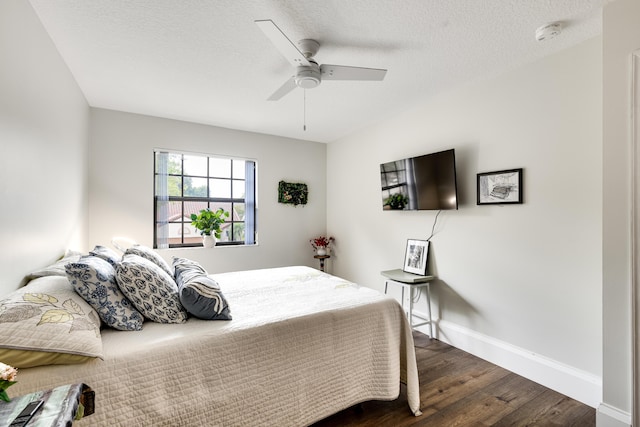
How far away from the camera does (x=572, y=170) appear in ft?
7.03

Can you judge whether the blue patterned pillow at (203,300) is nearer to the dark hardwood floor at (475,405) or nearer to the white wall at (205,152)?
the dark hardwood floor at (475,405)

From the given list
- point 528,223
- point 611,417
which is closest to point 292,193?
point 528,223

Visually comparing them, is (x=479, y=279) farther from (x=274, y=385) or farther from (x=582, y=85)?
(x=274, y=385)

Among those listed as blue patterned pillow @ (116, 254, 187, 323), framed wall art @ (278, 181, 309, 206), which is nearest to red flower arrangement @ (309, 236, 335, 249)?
framed wall art @ (278, 181, 309, 206)

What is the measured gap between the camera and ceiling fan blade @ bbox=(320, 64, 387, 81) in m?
1.97

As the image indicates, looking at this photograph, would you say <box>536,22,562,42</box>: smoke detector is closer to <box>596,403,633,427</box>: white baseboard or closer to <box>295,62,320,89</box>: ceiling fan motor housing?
<box>295,62,320,89</box>: ceiling fan motor housing

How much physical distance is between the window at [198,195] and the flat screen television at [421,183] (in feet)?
6.57

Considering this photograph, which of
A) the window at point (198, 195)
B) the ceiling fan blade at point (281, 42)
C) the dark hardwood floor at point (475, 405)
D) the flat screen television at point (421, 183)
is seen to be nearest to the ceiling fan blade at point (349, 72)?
the ceiling fan blade at point (281, 42)

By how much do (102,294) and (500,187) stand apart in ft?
9.53

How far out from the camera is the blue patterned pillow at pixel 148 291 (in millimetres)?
1555

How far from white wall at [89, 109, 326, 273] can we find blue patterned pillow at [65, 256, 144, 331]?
2.30 metres

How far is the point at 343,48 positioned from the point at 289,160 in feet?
8.37


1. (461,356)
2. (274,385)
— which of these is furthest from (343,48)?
(461,356)

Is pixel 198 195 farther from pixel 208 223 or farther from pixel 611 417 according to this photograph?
pixel 611 417
